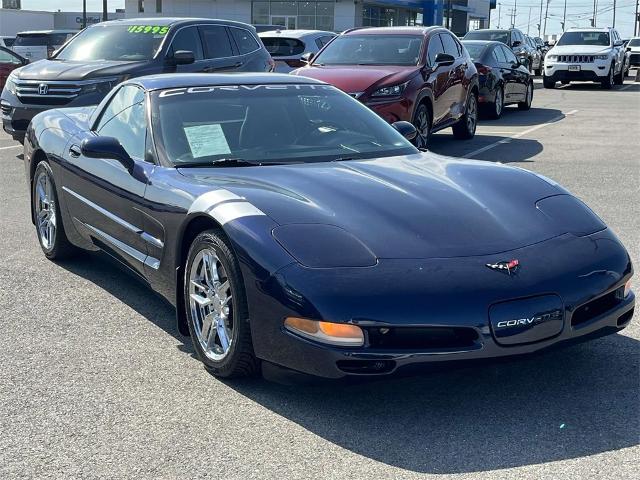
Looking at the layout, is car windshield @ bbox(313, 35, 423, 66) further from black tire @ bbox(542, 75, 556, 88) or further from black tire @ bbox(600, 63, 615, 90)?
black tire @ bbox(600, 63, 615, 90)

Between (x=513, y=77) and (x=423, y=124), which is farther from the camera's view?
(x=513, y=77)

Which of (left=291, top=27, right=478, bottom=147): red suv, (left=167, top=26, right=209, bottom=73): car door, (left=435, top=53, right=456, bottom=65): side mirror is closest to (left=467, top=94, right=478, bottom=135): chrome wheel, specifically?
(left=291, top=27, right=478, bottom=147): red suv

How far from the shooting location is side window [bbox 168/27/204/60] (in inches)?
497

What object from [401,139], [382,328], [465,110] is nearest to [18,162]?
[465,110]

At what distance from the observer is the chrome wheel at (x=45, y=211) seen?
652cm

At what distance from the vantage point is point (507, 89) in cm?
1789

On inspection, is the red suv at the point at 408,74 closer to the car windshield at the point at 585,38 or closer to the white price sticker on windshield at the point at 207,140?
the white price sticker on windshield at the point at 207,140

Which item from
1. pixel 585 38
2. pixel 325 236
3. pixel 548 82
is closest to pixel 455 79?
pixel 325 236

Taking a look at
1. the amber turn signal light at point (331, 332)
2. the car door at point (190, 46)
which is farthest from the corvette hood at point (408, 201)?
the car door at point (190, 46)

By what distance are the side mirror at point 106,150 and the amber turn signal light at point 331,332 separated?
182 centimetres

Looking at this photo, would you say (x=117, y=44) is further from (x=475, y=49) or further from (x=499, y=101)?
(x=499, y=101)

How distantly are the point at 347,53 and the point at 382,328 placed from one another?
388 inches

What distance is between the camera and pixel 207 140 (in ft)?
16.7

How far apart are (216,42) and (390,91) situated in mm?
2962
